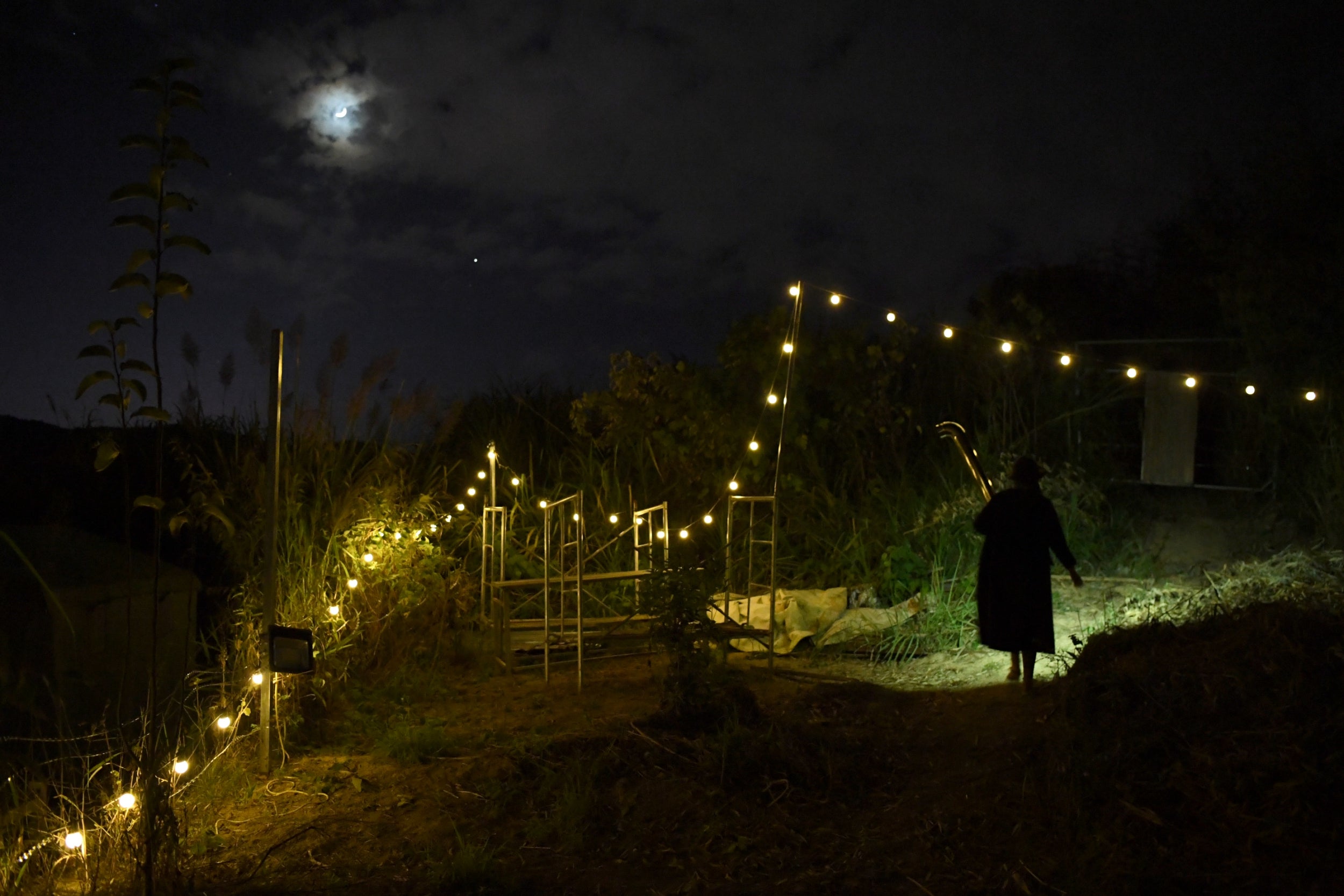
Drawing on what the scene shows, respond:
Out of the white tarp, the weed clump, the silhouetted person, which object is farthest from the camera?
the white tarp

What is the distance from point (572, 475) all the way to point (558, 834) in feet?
22.1

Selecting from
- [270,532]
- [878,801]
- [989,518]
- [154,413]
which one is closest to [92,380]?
[154,413]

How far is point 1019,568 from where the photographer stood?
6082mm

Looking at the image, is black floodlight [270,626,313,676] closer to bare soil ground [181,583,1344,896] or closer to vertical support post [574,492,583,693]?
bare soil ground [181,583,1344,896]

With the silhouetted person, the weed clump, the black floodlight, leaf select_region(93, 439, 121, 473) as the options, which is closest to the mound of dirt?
the silhouetted person

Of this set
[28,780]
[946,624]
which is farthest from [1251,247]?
[28,780]

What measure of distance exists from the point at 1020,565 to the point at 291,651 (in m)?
4.04

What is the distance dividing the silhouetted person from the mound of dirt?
55.6 inches

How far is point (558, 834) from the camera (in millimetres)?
4121

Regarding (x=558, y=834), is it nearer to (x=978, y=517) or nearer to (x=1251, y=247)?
(x=978, y=517)

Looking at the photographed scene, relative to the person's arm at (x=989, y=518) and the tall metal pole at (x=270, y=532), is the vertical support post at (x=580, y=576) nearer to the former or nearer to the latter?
the tall metal pole at (x=270, y=532)

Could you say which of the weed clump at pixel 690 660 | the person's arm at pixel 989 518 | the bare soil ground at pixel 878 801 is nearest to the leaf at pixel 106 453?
the bare soil ground at pixel 878 801

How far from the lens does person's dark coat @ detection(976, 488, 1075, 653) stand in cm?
599

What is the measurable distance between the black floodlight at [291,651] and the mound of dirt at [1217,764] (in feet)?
10.7
